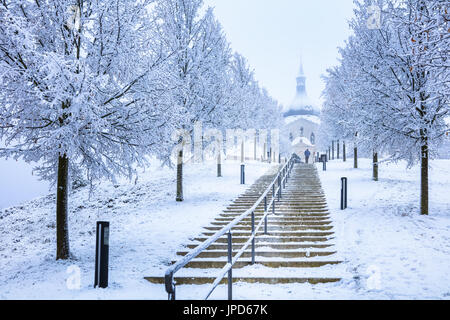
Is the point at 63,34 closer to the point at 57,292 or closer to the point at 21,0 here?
the point at 21,0

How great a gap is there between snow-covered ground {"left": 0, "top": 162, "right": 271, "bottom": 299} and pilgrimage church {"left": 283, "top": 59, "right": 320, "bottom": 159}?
241 feet

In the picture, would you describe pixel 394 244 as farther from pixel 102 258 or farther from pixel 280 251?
pixel 102 258

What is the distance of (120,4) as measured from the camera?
7395mm

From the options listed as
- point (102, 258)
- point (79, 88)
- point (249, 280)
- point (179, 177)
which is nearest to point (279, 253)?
point (249, 280)

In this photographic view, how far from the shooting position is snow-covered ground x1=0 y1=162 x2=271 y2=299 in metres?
6.14

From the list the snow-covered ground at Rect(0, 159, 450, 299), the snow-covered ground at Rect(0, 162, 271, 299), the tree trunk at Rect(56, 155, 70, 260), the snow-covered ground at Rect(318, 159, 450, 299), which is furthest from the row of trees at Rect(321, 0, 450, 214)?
the tree trunk at Rect(56, 155, 70, 260)

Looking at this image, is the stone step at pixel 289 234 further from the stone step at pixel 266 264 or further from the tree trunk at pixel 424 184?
the tree trunk at pixel 424 184

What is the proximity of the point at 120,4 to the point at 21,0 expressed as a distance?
1.71 m

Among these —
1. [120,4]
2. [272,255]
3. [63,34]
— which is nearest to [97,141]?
[63,34]

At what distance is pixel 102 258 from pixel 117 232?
4616 mm

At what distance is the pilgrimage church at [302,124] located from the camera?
93.4 meters

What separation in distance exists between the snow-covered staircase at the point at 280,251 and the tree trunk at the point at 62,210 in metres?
2.31

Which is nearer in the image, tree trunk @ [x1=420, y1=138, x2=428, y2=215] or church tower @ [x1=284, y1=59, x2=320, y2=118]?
tree trunk @ [x1=420, y1=138, x2=428, y2=215]

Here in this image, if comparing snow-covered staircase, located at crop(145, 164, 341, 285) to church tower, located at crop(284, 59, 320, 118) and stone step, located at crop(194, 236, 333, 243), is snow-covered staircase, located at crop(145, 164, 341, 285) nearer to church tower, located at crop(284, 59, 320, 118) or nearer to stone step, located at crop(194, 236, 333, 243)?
stone step, located at crop(194, 236, 333, 243)
